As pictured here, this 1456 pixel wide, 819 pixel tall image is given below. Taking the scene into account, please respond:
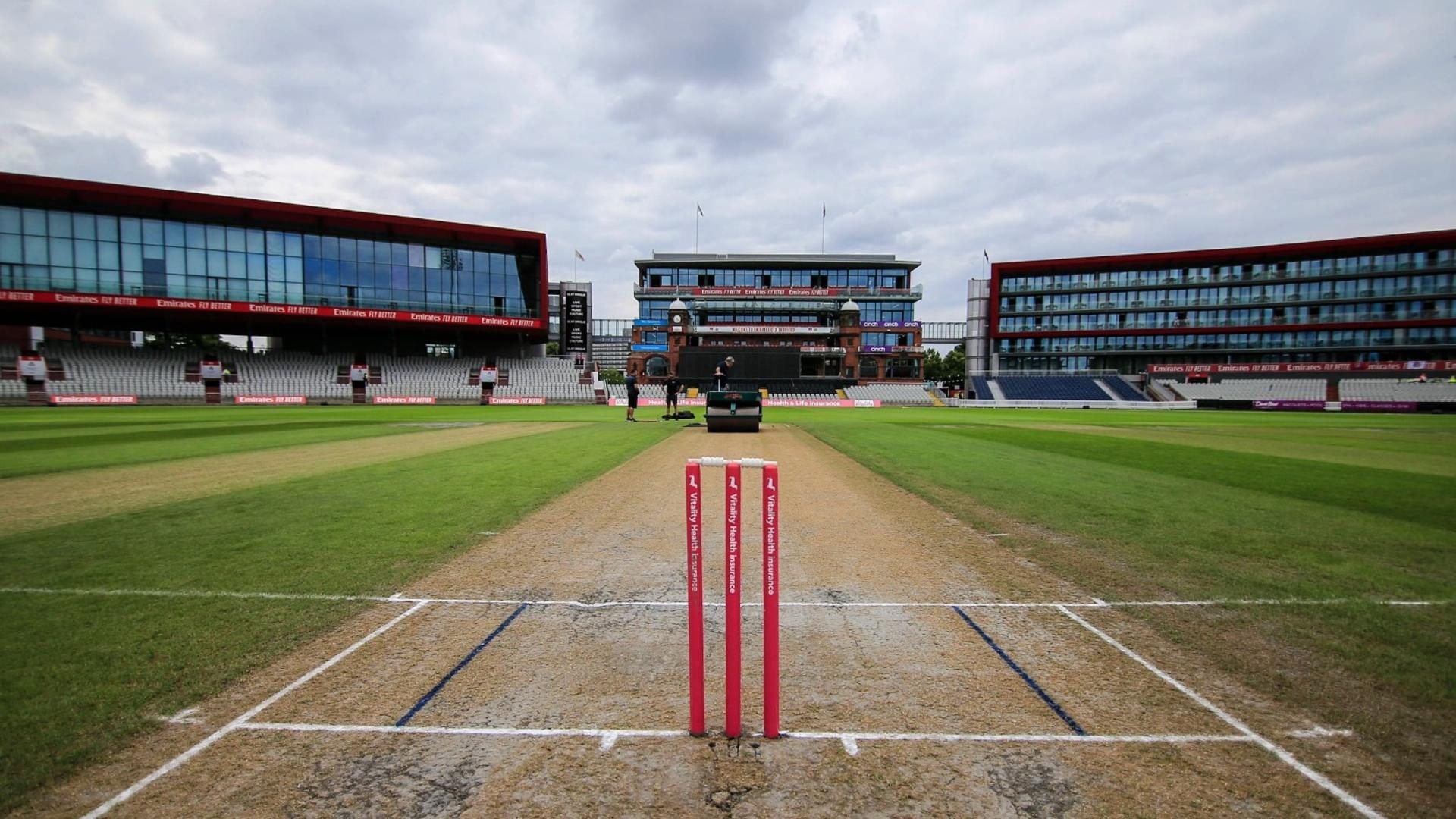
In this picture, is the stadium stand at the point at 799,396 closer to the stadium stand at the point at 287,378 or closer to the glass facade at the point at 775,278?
the glass facade at the point at 775,278

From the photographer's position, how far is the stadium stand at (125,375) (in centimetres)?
4456

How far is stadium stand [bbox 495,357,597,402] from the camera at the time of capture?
58500 millimetres

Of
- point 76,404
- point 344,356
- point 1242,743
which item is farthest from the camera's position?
point 344,356

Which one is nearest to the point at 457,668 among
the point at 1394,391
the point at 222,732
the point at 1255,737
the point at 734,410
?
the point at 222,732

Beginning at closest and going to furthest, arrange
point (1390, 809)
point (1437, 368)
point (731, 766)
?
point (1390, 809)
point (731, 766)
point (1437, 368)

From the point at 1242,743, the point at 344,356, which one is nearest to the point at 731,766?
the point at 1242,743

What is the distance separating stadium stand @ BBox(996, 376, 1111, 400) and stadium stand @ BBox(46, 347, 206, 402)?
8049cm

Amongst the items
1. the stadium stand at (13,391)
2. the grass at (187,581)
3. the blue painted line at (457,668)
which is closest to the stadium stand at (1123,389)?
the grass at (187,581)

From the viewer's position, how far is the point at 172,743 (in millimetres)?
3359

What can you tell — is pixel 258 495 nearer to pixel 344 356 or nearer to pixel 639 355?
pixel 344 356

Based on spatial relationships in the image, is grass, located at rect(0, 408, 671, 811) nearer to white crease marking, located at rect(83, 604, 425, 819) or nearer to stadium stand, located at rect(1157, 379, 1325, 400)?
white crease marking, located at rect(83, 604, 425, 819)

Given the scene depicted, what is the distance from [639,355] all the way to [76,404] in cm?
4703

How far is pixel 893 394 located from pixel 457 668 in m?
68.8

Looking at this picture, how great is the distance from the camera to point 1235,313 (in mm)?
78062
